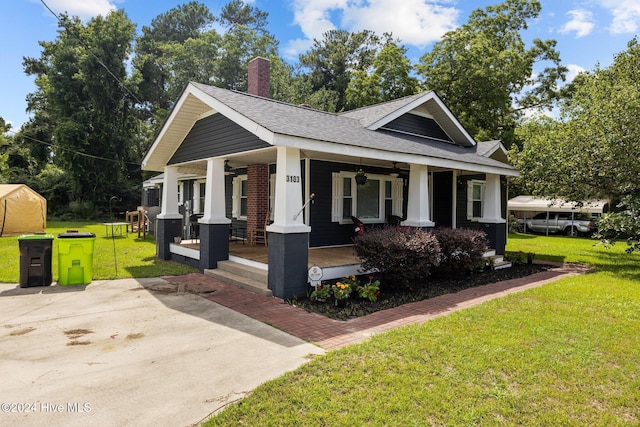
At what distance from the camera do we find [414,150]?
845 cm

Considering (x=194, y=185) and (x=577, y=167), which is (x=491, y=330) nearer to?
(x=577, y=167)

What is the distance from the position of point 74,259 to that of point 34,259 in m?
0.67

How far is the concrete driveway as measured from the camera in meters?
3.04

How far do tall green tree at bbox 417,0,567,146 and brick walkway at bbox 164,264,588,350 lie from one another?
653 inches

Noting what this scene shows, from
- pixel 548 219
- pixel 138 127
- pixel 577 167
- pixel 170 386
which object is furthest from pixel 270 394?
pixel 138 127

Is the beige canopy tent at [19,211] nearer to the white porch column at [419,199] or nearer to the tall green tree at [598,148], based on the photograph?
the white porch column at [419,199]

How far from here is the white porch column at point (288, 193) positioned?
6316 mm

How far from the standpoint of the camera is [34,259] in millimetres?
7324

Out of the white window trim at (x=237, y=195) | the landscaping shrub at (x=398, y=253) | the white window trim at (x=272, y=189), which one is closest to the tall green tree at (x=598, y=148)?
the landscaping shrub at (x=398, y=253)

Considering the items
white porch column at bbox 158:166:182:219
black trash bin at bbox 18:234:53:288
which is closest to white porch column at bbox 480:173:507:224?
white porch column at bbox 158:166:182:219

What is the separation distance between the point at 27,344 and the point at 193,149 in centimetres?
616

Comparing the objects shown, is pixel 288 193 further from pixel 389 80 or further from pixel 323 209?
pixel 389 80

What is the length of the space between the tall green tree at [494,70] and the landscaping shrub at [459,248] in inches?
595

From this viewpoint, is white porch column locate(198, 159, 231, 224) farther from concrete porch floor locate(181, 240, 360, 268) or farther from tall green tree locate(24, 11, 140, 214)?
tall green tree locate(24, 11, 140, 214)
